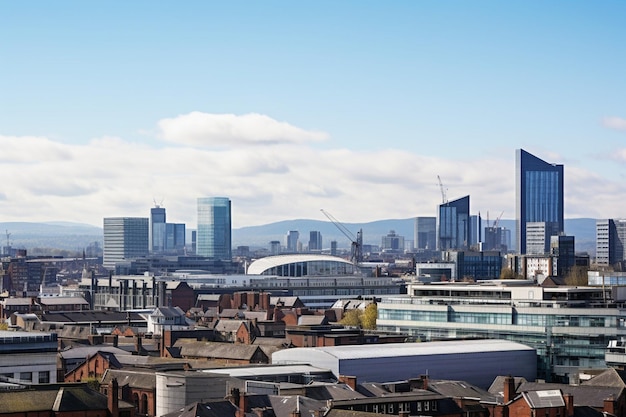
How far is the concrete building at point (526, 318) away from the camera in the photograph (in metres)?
113

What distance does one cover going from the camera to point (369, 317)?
157750 mm

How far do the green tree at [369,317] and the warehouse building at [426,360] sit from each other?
39.6m

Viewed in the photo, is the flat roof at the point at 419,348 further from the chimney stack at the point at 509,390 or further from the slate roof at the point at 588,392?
the chimney stack at the point at 509,390

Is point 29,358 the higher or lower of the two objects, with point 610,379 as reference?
higher

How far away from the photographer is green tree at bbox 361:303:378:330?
15400 centimetres

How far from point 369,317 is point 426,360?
53.9 m

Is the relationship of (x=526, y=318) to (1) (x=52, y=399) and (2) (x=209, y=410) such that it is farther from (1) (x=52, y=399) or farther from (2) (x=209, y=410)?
(1) (x=52, y=399)

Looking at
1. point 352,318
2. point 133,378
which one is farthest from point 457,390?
point 352,318

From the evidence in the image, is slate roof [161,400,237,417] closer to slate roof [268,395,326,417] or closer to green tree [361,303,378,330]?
slate roof [268,395,326,417]

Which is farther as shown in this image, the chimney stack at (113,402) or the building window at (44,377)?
the building window at (44,377)

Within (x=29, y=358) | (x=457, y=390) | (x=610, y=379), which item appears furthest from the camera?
(x=29, y=358)

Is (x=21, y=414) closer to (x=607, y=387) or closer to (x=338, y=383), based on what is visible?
(x=338, y=383)

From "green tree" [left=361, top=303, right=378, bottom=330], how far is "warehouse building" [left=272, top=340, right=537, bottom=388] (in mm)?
39618

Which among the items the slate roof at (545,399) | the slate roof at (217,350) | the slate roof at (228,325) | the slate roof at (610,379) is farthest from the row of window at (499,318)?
the slate roof at (545,399)
